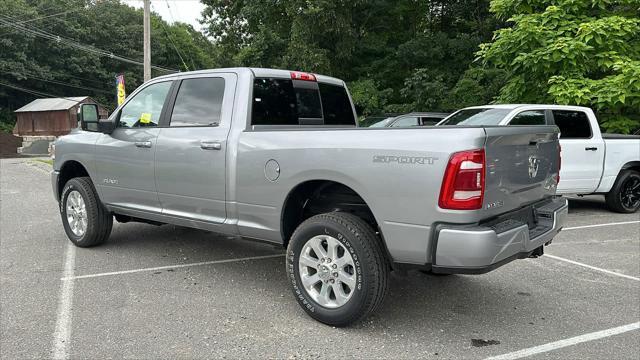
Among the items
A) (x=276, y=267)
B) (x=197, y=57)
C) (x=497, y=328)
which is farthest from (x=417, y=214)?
(x=197, y=57)

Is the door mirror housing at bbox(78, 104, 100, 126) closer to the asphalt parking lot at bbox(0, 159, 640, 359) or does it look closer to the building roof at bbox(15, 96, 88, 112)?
the asphalt parking lot at bbox(0, 159, 640, 359)

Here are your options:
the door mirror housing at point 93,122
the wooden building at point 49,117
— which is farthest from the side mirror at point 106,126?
the wooden building at point 49,117

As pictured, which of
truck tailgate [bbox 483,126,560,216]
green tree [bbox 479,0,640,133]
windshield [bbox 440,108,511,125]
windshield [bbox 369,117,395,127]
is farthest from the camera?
windshield [bbox 369,117,395,127]

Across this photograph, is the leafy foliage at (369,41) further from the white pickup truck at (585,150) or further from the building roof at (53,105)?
the building roof at (53,105)

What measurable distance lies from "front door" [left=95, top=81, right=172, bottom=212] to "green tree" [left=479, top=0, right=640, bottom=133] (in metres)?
7.94

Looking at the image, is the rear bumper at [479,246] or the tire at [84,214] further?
the tire at [84,214]

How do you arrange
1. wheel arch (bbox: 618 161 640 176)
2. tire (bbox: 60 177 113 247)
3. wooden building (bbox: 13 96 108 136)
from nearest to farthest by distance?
tire (bbox: 60 177 113 247) < wheel arch (bbox: 618 161 640 176) < wooden building (bbox: 13 96 108 136)

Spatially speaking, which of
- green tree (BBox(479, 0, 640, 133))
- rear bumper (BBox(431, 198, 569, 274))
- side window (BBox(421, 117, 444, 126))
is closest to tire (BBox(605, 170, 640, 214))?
green tree (BBox(479, 0, 640, 133))

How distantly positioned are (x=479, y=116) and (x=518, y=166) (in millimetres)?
4648

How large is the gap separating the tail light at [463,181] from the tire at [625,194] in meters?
6.98

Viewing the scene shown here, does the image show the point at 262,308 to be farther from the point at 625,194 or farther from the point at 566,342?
the point at 625,194

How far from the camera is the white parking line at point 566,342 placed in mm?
3355

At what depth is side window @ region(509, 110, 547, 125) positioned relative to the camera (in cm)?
778

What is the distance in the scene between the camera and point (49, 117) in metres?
45.3
